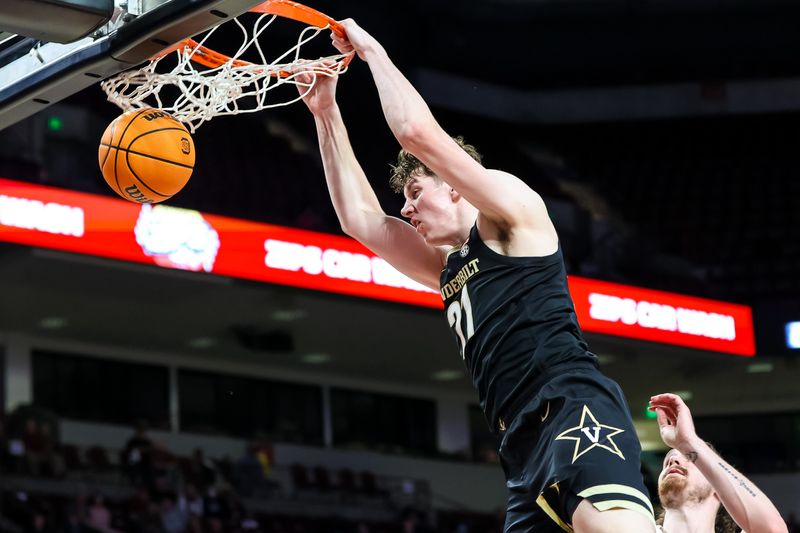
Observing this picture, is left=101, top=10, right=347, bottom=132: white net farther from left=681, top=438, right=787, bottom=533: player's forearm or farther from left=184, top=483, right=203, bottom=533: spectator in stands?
left=184, top=483, right=203, bottom=533: spectator in stands

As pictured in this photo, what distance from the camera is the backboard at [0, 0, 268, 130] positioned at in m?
3.44

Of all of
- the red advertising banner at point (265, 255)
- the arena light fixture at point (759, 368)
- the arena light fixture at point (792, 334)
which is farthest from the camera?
the arena light fixture at point (759, 368)

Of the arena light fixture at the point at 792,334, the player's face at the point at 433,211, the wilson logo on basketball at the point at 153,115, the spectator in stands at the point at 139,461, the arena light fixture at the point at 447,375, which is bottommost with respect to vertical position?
the player's face at the point at 433,211

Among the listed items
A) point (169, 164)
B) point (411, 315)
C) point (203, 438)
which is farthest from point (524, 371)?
point (203, 438)

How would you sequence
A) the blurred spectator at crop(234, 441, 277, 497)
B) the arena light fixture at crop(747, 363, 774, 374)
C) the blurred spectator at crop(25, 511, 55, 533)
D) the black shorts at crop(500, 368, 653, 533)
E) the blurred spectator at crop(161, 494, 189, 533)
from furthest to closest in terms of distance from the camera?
the arena light fixture at crop(747, 363, 774, 374) < the blurred spectator at crop(234, 441, 277, 497) < the blurred spectator at crop(161, 494, 189, 533) < the blurred spectator at crop(25, 511, 55, 533) < the black shorts at crop(500, 368, 653, 533)

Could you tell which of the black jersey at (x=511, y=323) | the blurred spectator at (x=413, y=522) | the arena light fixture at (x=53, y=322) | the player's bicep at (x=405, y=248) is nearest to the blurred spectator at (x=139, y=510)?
the arena light fixture at (x=53, y=322)

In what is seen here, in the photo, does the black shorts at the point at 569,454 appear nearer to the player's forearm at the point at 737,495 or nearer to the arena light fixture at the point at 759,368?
the player's forearm at the point at 737,495

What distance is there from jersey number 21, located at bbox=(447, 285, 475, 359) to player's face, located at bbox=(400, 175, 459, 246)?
0.21 meters

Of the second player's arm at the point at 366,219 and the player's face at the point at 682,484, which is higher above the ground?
the second player's arm at the point at 366,219

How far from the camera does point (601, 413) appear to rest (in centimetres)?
338

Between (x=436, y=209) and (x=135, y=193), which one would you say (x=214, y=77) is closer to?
(x=135, y=193)

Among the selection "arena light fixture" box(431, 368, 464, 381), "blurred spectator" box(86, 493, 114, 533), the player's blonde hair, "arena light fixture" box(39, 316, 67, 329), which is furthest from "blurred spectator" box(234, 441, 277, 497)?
the player's blonde hair

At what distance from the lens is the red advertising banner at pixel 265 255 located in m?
11.9

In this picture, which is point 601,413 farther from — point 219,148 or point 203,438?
point 203,438
